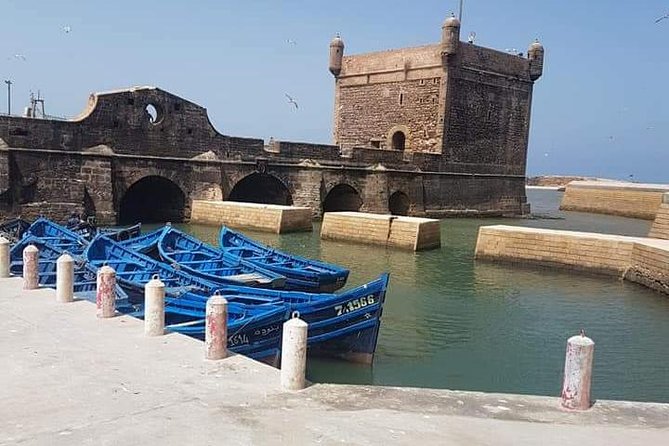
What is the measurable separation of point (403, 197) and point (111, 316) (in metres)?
25.1

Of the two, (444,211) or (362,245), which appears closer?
(362,245)

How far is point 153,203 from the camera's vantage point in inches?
1030

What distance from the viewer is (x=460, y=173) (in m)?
32.9

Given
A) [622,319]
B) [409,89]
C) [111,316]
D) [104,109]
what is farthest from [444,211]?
[111,316]

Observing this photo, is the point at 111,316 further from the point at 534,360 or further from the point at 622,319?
the point at 622,319

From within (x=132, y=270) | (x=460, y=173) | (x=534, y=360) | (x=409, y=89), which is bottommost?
(x=534, y=360)

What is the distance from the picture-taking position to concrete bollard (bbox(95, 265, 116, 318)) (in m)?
6.86

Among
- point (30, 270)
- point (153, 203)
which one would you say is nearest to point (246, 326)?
point (30, 270)

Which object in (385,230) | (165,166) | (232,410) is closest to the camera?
(232,410)

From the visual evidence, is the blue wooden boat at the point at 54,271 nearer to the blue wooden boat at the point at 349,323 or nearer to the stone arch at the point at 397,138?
the blue wooden boat at the point at 349,323

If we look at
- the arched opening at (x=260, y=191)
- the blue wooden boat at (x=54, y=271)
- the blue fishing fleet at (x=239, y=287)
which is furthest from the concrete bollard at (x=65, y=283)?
the arched opening at (x=260, y=191)

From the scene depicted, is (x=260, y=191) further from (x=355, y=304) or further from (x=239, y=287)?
(x=355, y=304)

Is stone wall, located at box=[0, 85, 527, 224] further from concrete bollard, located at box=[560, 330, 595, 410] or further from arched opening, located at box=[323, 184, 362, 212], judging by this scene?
concrete bollard, located at box=[560, 330, 595, 410]

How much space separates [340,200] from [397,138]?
5.94 m
